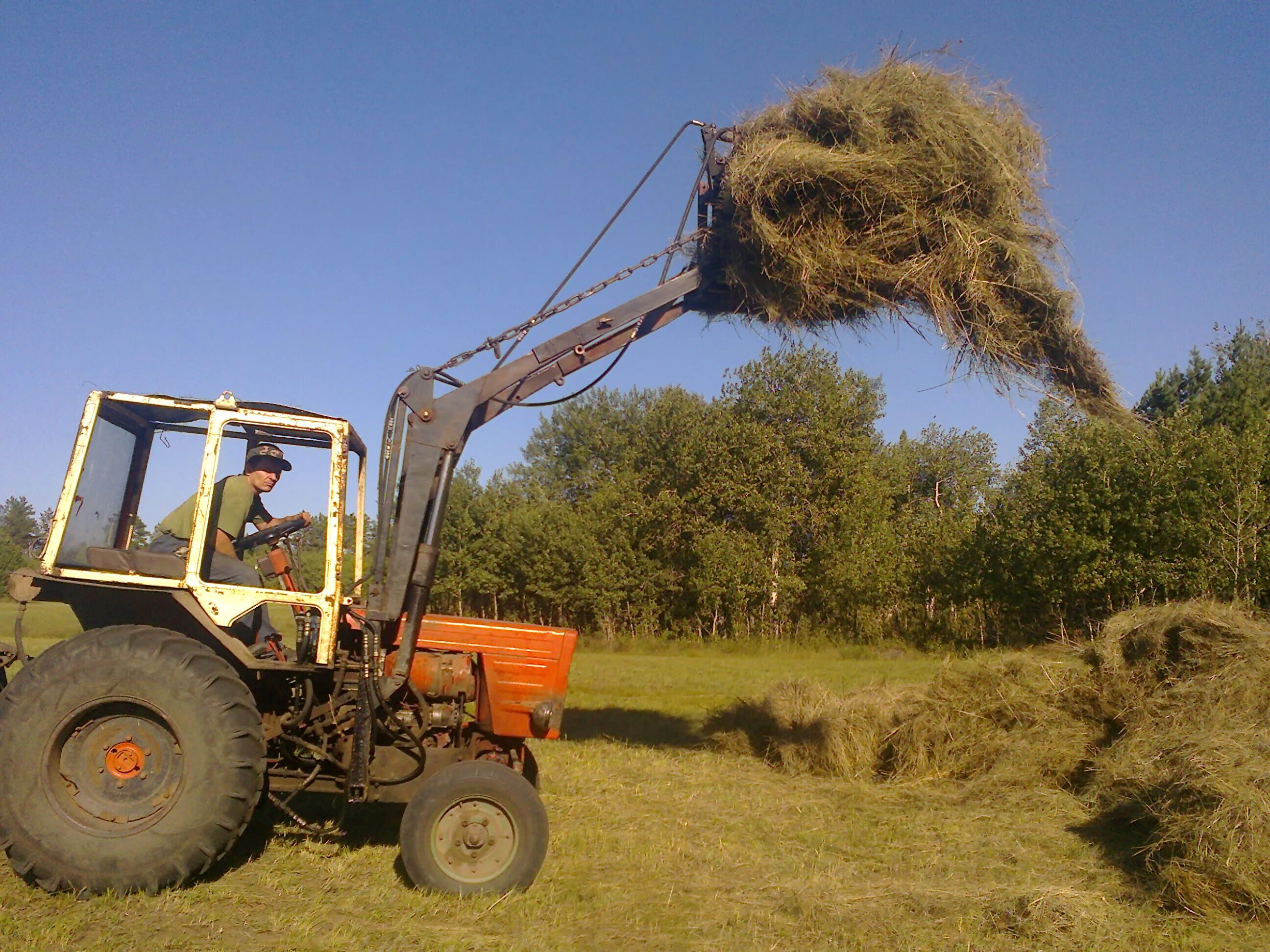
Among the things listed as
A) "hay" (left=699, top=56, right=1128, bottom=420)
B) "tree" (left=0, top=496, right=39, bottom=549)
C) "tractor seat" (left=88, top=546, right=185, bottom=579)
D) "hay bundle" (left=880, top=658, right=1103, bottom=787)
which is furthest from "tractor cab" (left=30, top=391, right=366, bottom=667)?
"tree" (left=0, top=496, right=39, bottom=549)

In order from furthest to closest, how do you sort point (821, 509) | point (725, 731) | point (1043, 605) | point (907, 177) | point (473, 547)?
point (473, 547)
point (821, 509)
point (1043, 605)
point (725, 731)
point (907, 177)

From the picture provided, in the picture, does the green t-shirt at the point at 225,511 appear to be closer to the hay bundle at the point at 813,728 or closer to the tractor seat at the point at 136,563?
the tractor seat at the point at 136,563

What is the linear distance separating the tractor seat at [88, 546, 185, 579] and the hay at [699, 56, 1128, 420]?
419 centimetres

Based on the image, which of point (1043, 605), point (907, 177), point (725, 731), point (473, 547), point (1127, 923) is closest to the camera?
point (1127, 923)

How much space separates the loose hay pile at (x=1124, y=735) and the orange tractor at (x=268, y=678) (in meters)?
3.46

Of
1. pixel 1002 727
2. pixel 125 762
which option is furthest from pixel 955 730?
pixel 125 762

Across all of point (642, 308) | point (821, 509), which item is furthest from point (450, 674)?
point (821, 509)

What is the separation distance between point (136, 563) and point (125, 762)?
1.06m

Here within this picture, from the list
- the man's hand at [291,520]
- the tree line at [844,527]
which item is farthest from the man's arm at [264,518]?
the tree line at [844,527]

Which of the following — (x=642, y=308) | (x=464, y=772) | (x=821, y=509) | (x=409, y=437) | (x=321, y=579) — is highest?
(x=821, y=509)

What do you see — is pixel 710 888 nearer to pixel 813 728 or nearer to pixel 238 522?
pixel 238 522

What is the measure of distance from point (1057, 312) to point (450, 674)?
5.08 m

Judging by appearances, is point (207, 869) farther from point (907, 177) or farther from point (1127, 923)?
point (907, 177)

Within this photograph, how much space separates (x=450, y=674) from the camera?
587 centimetres
